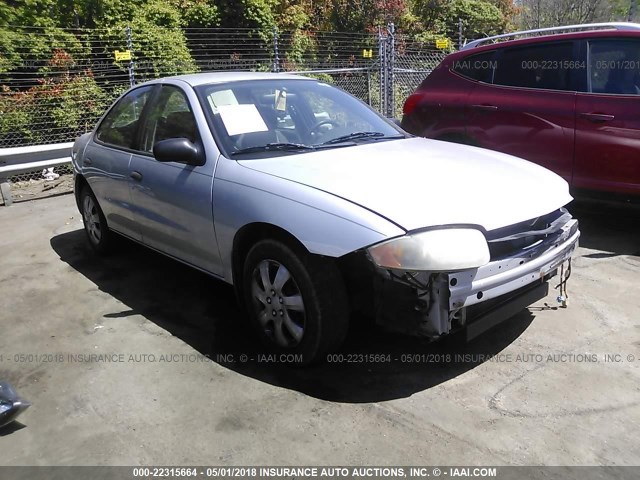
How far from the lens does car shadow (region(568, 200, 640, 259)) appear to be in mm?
5195

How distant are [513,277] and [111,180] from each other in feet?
10.8

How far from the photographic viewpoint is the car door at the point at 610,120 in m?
5.02

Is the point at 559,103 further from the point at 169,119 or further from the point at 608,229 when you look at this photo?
the point at 169,119

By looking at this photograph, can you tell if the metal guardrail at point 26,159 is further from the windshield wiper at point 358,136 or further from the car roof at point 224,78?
the windshield wiper at point 358,136

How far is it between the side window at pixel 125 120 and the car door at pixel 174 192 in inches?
7.7

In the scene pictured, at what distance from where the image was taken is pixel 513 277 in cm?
307

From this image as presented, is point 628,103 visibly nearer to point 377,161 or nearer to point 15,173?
point 377,161

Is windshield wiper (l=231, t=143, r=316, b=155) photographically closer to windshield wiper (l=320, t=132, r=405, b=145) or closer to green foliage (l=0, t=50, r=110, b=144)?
windshield wiper (l=320, t=132, r=405, b=145)

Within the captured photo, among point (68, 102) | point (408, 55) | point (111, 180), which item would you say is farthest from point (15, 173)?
point (408, 55)

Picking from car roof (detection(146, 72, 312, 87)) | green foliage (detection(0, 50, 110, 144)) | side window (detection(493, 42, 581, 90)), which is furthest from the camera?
green foliage (detection(0, 50, 110, 144))

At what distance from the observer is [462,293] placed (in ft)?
9.40

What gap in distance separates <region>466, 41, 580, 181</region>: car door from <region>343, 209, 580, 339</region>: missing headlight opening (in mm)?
2312

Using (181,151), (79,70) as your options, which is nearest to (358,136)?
(181,151)

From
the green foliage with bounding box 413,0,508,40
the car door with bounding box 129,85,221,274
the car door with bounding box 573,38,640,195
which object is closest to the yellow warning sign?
the car door with bounding box 129,85,221,274
